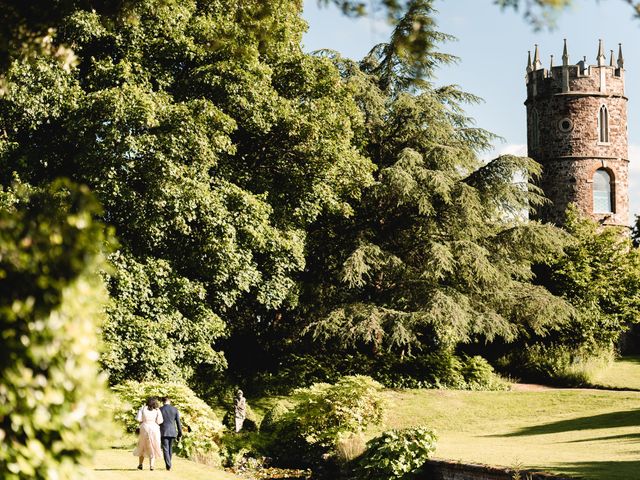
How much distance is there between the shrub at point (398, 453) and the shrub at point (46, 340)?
11.1m

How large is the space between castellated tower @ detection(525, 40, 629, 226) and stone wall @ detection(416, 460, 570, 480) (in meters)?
27.0

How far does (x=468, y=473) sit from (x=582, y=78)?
102 feet

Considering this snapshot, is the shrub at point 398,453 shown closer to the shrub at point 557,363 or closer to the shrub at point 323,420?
the shrub at point 323,420

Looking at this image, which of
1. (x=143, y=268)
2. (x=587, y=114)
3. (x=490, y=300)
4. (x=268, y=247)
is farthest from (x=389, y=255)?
(x=587, y=114)

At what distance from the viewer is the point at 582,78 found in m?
40.1

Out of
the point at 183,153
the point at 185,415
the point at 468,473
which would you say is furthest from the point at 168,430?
→ the point at 183,153

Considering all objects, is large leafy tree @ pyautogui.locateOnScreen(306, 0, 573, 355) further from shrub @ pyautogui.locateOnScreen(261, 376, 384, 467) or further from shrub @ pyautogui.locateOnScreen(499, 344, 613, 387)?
shrub @ pyautogui.locateOnScreen(261, 376, 384, 467)

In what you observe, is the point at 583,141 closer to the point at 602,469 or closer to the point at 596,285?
the point at 596,285

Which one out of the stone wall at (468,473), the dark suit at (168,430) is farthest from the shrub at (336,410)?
the dark suit at (168,430)

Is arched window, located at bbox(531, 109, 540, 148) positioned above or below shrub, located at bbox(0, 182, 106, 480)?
above

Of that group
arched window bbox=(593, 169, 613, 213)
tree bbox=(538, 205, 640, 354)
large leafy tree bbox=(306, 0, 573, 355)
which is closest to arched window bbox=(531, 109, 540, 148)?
arched window bbox=(593, 169, 613, 213)

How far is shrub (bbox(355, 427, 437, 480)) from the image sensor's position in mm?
14719

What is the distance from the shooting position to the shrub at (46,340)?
4066 mm

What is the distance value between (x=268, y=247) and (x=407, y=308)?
590 cm
